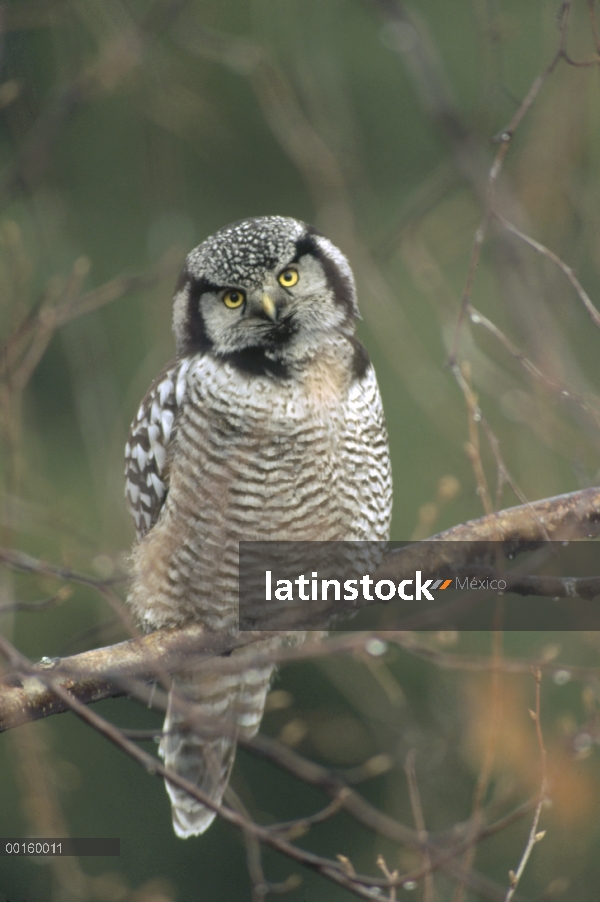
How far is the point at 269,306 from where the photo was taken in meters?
2.82

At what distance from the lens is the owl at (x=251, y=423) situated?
115 inches

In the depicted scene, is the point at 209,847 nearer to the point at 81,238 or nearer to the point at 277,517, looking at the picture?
the point at 277,517

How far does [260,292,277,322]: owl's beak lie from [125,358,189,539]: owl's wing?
37 centimetres

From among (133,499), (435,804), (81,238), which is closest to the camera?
(133,499)

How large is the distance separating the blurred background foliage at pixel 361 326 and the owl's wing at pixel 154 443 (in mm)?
256

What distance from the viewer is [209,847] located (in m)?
5.76

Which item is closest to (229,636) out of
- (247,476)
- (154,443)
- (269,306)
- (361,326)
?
(247,476)

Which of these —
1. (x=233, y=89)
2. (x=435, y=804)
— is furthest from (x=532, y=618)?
(x=233, y=89)

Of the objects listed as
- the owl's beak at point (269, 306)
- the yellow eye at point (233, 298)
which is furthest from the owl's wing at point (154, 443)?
the owl's beak at point (269, 306)

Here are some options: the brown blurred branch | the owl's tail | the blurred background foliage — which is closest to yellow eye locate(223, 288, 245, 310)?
the blurred background foliage

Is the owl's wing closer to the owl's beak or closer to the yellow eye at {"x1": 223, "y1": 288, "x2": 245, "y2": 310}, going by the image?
the yellow eye at {"x1": 223, "y1": 288, "x2": 245, "y2": 310}

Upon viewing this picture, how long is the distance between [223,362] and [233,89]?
5.03 meters

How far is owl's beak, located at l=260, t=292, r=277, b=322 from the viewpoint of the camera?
2812 millimetres

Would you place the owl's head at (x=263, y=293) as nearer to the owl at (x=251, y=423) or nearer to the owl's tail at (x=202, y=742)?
the owl at (x=251, y=423)
